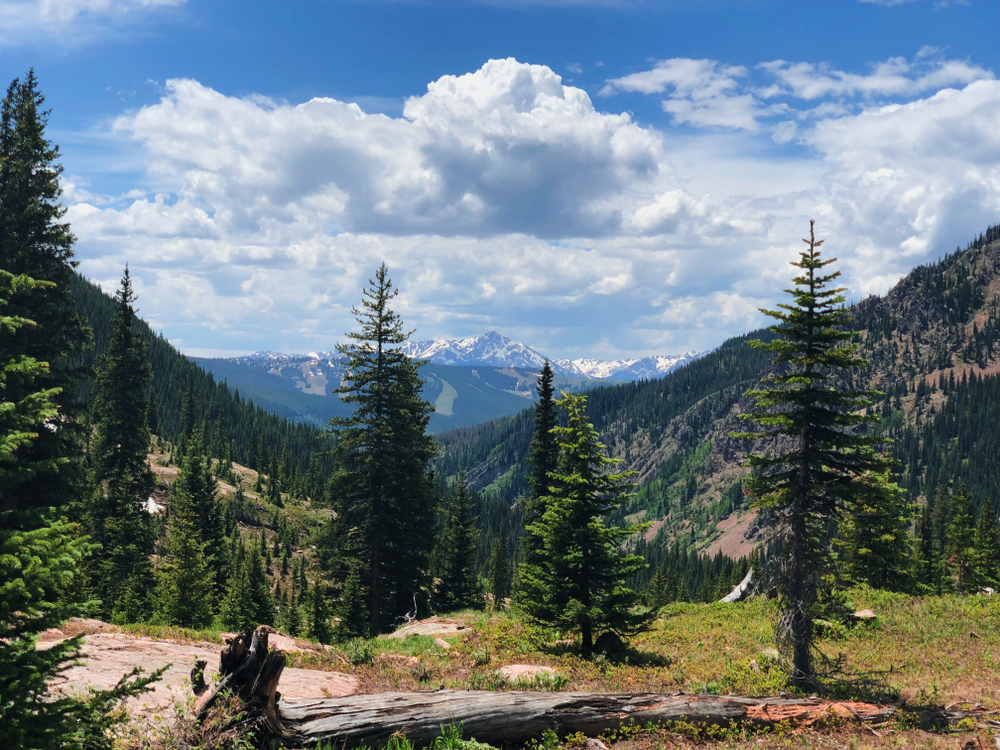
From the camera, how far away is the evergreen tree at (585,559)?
20.5 meters

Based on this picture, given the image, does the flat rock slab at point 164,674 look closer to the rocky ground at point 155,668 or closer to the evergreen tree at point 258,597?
the rocky ground at point 155,668

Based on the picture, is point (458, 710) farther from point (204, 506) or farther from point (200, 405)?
point (200, 405)

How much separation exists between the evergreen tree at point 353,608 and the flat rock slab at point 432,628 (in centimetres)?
417

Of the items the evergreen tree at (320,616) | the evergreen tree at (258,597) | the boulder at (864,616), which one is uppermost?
the boulder at (864,616)

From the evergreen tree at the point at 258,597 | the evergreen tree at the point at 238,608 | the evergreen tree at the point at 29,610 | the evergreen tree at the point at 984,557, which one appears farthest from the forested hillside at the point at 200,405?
the evergreen tree at the point at 29,610

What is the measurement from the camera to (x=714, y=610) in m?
31.7

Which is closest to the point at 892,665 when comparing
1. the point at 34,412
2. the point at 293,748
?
the point at 293,748

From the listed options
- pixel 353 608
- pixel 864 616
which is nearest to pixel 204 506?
pixel 353 608

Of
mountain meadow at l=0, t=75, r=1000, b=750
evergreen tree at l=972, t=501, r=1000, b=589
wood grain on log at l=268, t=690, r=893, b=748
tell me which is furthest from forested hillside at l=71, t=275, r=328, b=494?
wood grain on log at l=268, t=690, r=893, b=748

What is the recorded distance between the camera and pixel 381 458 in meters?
31.0

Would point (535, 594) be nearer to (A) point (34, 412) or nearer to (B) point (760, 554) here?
(B) point (760, 554)

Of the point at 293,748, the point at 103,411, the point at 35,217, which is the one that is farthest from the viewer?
the point at 103,411

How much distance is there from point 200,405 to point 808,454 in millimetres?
178031

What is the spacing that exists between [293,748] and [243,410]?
658ft
